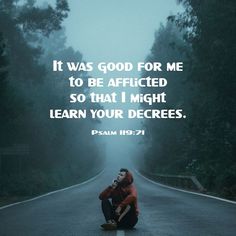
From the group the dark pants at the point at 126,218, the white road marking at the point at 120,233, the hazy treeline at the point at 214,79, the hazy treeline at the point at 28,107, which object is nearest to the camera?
the white road marking at the point at 120,233

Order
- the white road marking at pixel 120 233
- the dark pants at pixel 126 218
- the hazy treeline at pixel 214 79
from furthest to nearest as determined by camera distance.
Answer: the hazy treeline at pixel 214 79, the dark pants at pixel 126 218, the white road marking at pixel 120 233

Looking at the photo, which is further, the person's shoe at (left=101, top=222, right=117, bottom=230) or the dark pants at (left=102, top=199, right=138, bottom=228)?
the dark pants at (left=102, top=199, right=138, bottom=228)

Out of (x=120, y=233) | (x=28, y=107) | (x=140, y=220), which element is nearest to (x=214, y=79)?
(x=140, y=220)

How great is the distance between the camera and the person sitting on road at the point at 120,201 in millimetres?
11602

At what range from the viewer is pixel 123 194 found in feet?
38.5

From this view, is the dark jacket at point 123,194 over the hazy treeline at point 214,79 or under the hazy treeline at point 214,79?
under

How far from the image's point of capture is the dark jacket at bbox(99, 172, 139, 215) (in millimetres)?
11594

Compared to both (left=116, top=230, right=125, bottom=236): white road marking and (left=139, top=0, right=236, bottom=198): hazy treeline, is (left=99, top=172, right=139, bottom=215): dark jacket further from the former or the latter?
(left=139, top=0, right=236, bottom=198): hazy treeline

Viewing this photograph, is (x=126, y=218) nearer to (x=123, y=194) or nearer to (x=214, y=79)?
(x=123, y=194)

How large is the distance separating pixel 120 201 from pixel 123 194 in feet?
0.54

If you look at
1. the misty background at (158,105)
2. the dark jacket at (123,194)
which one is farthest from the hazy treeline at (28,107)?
the dark jacket at (123,194)

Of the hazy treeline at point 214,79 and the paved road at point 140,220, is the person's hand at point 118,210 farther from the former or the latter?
the hazy treeline at point 214,79

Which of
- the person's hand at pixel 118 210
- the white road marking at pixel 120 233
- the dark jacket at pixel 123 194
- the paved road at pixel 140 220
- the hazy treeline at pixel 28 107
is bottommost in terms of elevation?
the paved road at pixel 140 220

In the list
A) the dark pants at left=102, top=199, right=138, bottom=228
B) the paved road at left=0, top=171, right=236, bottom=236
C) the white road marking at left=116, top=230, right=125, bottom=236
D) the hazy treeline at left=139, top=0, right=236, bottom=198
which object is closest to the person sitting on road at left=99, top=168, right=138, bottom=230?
the dark pants at left=102, top=199, right=138, bottom=228
